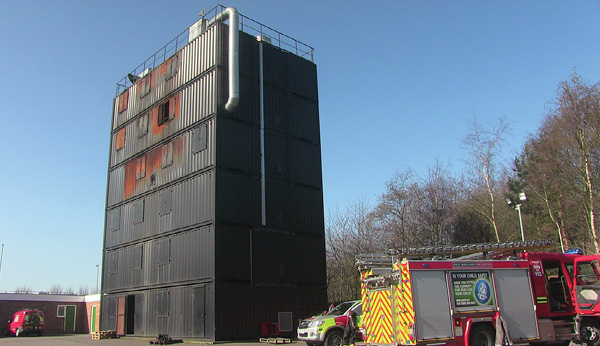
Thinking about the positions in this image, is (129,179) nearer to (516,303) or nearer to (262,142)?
(262,142)

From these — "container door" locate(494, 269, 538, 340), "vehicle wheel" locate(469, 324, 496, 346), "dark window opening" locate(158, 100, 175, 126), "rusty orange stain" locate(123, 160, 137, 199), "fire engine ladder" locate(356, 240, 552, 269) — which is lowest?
"vehicle wheel" locate(469, 324, 496, 346)

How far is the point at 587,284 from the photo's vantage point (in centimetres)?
1478

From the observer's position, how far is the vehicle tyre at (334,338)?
1745 cm

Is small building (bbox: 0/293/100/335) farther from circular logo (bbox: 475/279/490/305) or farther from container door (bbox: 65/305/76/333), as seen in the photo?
circular logo (bbox: 475/279/490/305)

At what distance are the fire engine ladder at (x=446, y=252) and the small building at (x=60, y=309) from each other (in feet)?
115

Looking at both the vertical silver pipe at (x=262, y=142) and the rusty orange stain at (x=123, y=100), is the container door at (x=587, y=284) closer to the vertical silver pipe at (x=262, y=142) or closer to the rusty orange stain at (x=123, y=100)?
the vertical silver pipe at (x=262, y=142)

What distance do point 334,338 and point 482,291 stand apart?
20.3ft

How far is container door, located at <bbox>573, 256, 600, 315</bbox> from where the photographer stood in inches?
564

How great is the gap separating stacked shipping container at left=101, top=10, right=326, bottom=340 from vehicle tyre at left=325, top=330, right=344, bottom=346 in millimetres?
7623

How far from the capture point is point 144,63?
34.6m

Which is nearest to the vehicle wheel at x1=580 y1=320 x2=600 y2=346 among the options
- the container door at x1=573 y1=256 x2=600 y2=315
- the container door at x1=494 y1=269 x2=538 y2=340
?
the container door at x1=573 y1=256 x2=600 y2=315

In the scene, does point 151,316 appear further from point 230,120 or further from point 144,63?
point 144,63

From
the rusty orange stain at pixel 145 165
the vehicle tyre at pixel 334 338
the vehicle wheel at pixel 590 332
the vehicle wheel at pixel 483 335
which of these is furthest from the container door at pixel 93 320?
the vehicle wheel at pixel 590 332

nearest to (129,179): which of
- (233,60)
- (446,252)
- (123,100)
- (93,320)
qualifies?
(123,100)
